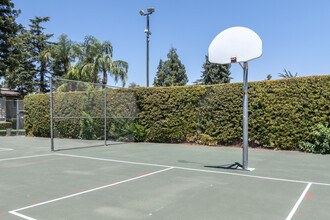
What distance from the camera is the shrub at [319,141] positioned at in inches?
345

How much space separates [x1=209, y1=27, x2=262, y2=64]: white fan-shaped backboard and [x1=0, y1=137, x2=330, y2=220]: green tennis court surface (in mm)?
2782

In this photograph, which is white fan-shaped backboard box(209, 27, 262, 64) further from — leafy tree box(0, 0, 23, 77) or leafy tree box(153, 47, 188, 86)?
leafy tree box(153, 47, 188, 86)

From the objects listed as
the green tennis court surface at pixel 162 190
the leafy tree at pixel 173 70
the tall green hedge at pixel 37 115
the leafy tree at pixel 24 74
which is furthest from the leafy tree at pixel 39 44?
the green tennis court surface at pixel 162 190

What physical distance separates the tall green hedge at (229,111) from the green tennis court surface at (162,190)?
2503 mm

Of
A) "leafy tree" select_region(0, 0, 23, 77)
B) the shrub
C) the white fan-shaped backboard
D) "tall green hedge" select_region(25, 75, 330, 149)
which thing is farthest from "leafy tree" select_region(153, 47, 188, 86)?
the white fan-shaped backboard

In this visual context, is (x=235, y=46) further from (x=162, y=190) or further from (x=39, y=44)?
(x=39, y=44)

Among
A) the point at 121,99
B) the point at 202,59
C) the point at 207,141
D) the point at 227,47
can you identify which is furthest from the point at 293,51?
the point at 202,59

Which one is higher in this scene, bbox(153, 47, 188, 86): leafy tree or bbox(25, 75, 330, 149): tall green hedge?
bbox(153, 47, 188, 86): leafy tree

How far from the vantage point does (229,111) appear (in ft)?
36.0

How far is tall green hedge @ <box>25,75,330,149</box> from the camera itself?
30.7 ft

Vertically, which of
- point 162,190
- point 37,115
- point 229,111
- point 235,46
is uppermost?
point 235,46

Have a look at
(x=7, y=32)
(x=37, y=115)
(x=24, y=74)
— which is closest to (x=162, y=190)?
(x=37, y=115)

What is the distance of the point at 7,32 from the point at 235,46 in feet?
67.1

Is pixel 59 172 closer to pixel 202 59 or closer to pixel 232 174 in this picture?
pixel 232 174
